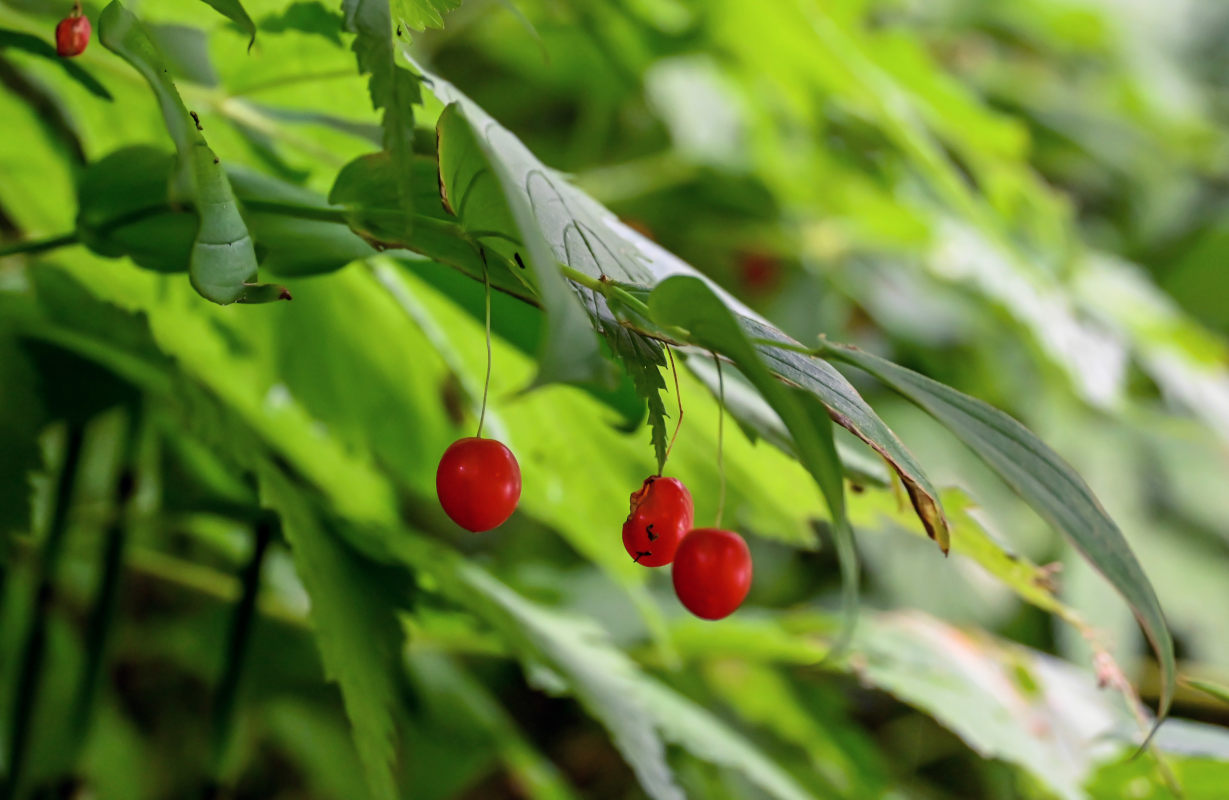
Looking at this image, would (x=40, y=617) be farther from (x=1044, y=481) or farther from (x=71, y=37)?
(x=1044, y=481)

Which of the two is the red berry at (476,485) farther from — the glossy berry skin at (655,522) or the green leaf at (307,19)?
the green leaf at (307,19)

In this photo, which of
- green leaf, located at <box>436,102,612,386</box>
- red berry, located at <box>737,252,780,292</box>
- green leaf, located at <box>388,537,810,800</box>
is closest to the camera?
green leaf, located at <box>436,102,612,386</box>

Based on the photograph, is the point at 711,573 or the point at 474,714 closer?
the point at 711,573

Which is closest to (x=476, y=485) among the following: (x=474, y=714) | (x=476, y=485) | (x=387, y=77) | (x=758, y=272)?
(x=476, y=485)

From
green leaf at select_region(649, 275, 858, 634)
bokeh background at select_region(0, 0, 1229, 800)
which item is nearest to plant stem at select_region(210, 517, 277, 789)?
bokeh background at select_region(0, 0, 1229, 800)

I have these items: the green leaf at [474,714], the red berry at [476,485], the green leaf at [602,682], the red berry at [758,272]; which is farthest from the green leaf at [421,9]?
the red berry at [758,272]

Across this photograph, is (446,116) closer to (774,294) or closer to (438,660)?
(438,660)

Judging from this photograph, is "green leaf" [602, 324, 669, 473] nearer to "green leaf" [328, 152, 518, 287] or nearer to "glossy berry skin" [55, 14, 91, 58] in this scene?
"green leaf" [328, 152, 518, 287]
